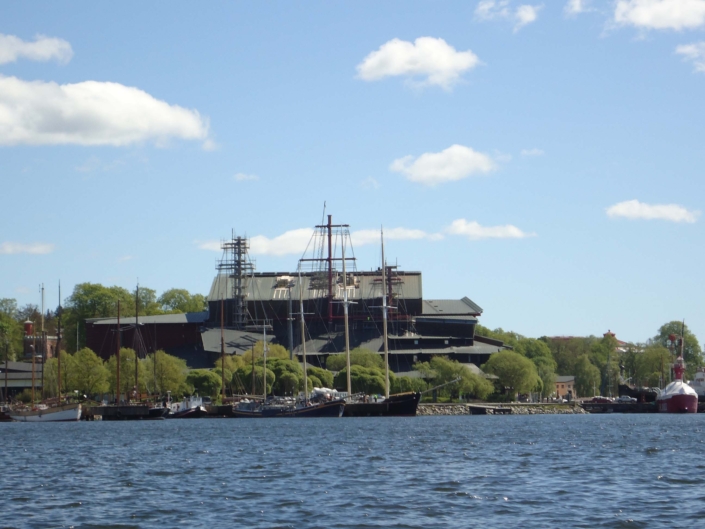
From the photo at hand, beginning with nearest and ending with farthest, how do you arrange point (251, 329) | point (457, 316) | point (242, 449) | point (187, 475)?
point (187, 475)
point (242, 449)
point (251, 329)
point (457, 316)

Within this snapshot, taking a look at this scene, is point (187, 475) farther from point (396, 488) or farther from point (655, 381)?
point (655, 381)

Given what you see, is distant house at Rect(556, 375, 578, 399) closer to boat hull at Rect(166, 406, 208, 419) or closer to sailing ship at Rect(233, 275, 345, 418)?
sailing ship at Rect(233, 275, 345, 418)

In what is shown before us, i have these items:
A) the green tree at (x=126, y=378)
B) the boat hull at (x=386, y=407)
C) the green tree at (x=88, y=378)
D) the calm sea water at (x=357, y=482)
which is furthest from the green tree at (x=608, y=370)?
the calm sea water at (x=357, y=482)

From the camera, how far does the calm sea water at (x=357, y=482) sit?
30125 millimetres

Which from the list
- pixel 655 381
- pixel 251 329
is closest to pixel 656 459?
pixel 251 329

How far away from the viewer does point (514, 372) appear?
432 ft

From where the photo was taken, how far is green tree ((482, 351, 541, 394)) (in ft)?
432

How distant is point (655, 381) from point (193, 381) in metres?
77.7

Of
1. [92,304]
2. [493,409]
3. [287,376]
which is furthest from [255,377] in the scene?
[92,304]

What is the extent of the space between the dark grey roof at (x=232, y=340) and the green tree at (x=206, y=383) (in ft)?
57.9

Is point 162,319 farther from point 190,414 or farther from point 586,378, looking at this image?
point 586,378

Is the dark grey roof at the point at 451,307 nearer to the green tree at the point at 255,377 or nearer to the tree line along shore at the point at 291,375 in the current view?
the tree line along shore at the point at 291,375

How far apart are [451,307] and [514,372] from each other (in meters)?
28.3

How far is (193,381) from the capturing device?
11881 centimetres
